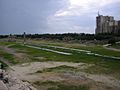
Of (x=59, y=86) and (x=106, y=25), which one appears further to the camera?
(x=106, y=25)

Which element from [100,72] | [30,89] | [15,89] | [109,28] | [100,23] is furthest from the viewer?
[100,23]

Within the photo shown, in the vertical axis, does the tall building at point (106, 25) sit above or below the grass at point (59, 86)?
above

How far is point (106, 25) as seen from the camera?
116 m

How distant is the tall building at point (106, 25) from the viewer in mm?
107600

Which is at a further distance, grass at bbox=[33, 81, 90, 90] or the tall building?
the tall building

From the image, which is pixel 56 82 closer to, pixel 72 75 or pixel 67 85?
pixel 67 85

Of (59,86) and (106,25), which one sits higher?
(106,25)

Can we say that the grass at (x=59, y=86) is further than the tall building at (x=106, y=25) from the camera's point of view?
No

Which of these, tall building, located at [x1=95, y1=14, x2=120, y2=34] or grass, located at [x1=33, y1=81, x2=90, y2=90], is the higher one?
tall building, located at [x1=95, y1=14, x2=120, y2=34]

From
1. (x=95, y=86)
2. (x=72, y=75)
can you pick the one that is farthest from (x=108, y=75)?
(x=95, y=86)

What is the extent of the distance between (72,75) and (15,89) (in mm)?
7675

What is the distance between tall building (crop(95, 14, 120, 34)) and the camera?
108 m

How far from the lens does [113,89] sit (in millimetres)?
15758

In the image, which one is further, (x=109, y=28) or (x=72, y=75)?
(x=109, y=28)
